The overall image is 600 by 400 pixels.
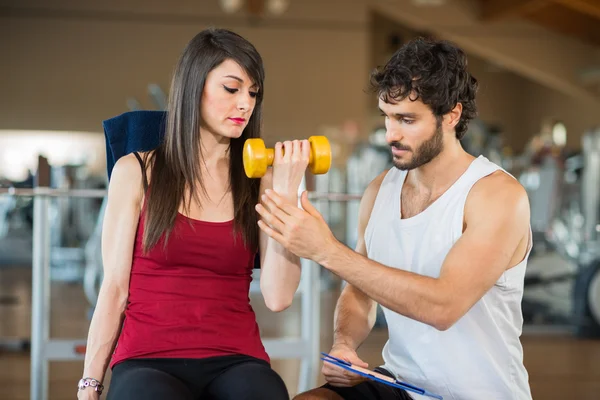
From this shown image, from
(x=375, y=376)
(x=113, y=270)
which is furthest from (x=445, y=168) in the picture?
(x=113, y=270)

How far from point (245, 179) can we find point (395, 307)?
51 centimetres

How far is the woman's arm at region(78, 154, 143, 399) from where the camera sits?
5.67ft

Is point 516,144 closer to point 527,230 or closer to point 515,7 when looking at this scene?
point 515,7

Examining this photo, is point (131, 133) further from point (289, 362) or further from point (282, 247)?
point (289, 362)

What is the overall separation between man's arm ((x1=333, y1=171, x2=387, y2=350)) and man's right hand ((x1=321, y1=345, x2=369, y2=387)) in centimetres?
5

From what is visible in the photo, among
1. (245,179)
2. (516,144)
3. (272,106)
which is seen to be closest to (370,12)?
(272,106)

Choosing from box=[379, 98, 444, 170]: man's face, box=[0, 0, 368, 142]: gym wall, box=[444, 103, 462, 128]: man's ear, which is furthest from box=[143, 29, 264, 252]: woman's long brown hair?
box=[0, 0, 368, 142]: gym wall

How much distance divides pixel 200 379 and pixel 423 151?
2.27 ft

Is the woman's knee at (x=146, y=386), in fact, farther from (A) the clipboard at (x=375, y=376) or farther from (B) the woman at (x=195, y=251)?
(A) the clipboard at (x=375, y=376)

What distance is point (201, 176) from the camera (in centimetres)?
183

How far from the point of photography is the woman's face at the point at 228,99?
176 cm

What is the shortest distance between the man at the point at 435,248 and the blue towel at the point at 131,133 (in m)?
0.49

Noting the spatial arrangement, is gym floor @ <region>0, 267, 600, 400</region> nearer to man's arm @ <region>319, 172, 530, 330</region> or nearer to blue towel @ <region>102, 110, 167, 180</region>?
blue towel @ <region>102, 110, 167, 180</region>

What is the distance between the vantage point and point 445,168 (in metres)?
1.78
